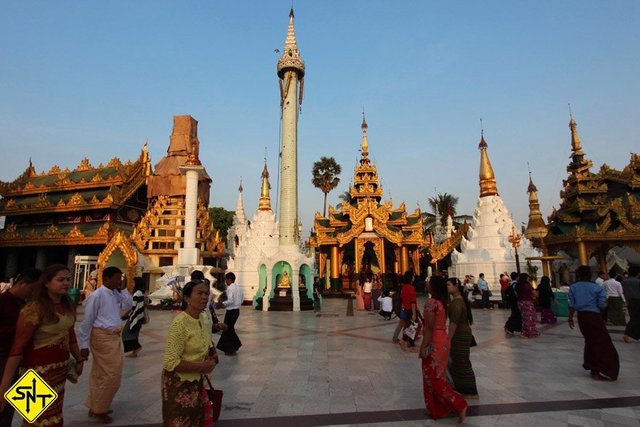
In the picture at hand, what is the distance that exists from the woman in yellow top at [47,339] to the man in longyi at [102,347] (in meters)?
0.97

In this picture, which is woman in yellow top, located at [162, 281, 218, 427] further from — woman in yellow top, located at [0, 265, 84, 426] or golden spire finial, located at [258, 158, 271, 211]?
golden spire finial, located at [258, 158, 271, 211]

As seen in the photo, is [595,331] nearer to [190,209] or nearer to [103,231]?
[190,209]

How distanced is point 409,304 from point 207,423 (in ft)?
19.6

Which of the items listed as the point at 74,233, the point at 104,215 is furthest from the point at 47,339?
the point at 104,215

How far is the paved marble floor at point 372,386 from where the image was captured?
414cm

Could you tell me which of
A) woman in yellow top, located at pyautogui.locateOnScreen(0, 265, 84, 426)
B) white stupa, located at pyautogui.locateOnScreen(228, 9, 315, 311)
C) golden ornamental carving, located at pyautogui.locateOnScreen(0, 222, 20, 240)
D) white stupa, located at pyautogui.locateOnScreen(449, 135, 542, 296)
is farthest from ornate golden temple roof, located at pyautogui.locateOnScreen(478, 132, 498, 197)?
golden ornamental carving, located at pyautogui.locateOnScreen(0, 222, 20, 240)

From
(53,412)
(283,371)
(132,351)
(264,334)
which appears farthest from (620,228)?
(53,412)

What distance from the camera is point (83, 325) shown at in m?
4.08

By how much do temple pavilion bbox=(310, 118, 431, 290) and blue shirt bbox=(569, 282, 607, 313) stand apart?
69.3 ft

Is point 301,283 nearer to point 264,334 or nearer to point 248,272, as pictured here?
point 248,272

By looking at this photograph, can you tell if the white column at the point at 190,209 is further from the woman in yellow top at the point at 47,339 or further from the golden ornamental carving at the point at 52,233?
the woman in yellow top at the point at 47,339

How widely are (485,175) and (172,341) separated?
77.2 ft

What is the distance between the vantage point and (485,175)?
2297 centimetres

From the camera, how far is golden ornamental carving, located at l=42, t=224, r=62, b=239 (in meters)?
27.8
